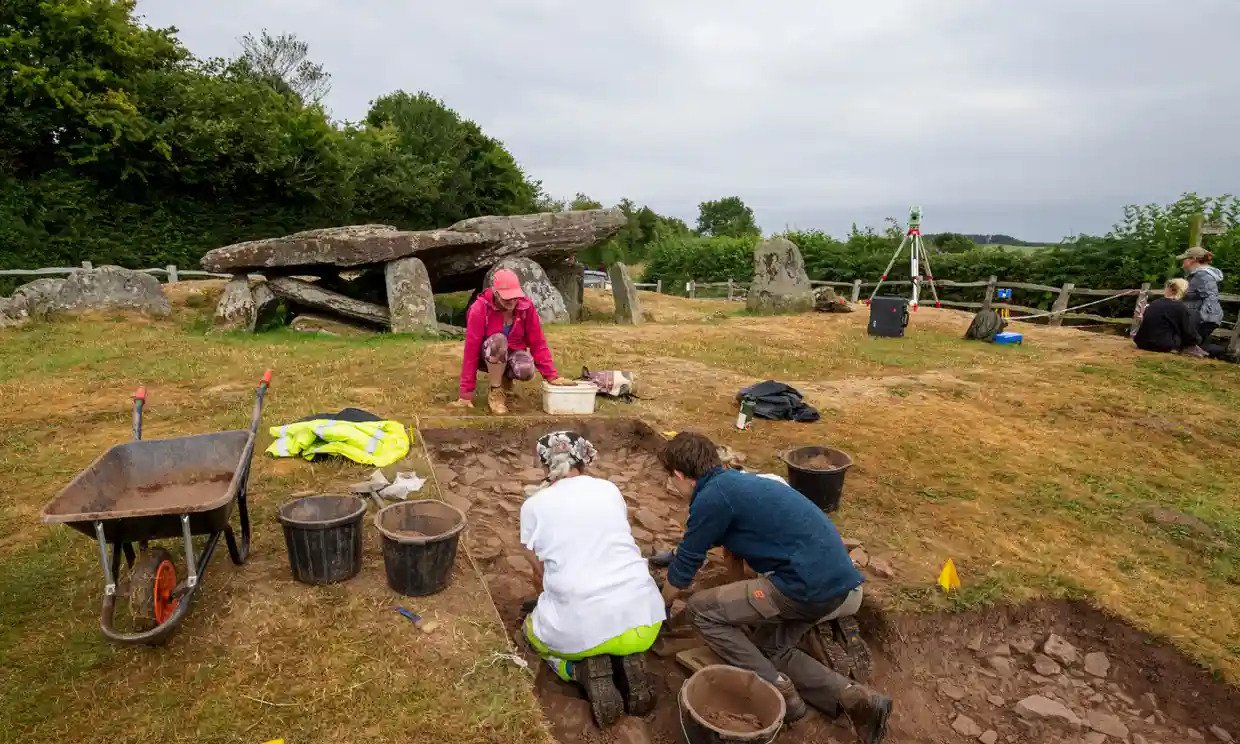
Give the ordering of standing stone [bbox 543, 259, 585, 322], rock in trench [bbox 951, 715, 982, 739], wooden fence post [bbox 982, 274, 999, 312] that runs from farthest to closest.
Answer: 1. wooden fence post [bbox 982, 274, 999, 312]
2. standing stone [bbox 543, 259, 585, 322]
3. rock in trench [bbox 951, 715, 982, 739]

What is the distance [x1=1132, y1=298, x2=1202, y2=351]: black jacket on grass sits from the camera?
35.3ft

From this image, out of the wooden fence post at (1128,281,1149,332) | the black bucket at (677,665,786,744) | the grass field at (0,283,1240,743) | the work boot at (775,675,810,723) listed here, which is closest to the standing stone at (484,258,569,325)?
the grass field at (0,283,1240,743)

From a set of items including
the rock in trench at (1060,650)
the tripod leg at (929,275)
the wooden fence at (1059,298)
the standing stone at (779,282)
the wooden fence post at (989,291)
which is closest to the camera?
the rock in trench at (1060,650)

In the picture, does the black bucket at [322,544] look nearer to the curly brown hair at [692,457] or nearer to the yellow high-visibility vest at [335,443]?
the yellow high-visibility vest at [335,443]

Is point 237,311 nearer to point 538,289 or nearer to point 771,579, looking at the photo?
point 538,289

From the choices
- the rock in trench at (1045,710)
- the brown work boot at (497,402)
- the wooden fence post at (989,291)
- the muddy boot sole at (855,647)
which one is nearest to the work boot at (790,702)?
the muddy boot sole at (855,647)

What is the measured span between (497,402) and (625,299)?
8.89m

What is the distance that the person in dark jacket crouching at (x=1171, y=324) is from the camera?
10.8m

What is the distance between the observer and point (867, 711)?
317 centimetres

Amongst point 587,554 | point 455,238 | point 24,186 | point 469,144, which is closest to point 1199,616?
point 587,554

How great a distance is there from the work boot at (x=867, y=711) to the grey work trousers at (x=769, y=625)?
0.22ft

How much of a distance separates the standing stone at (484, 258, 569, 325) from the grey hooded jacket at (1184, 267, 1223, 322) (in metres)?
10.2

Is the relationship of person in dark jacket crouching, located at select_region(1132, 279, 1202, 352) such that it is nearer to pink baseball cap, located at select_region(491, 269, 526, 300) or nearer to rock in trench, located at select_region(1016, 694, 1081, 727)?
rock in trench, located at select_region(1016, 694, 1081, 727)

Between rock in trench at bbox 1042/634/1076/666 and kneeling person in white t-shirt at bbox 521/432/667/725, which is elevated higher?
kneeling person in white t-shirt at bbox 521/432/667/725
